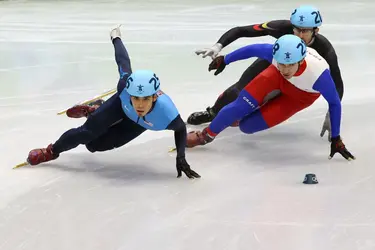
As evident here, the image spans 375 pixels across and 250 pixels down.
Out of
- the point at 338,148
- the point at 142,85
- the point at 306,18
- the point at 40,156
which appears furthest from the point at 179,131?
the point at 306,18

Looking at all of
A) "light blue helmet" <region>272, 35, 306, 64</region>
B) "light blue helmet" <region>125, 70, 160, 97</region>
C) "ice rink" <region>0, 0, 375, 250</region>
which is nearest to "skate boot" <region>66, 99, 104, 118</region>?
"ice rink" <region>0, 0, 375, 250</region>

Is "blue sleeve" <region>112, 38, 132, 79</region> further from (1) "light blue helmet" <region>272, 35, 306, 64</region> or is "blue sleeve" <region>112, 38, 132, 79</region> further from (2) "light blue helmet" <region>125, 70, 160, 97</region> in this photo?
(1) "light blue helmet" <region>272, 35, 306, 64</region>

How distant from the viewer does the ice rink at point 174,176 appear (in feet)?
9.30

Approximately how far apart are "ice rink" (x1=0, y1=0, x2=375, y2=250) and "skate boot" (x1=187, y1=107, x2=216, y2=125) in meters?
0.19

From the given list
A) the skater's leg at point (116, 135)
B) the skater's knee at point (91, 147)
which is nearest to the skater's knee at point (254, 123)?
the skater's leg at point (116, 135)

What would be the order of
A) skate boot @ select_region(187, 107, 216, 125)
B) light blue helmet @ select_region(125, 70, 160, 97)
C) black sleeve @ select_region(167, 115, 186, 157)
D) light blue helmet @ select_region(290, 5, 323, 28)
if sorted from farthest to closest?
skate boot @ select_region(187, 107, 216, 125)
light blue helmet @ select_region(290, 5, 323, 28)
black sleeve @ select_region(167, 115, 186, 157)
light blue helmet @ select_region(125, 70, 160, 97)

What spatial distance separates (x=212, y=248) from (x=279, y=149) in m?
1.49

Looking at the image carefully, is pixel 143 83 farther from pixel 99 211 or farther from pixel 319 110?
pixel 319 110

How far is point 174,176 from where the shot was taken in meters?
3.57

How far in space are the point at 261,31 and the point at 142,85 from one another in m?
1.28

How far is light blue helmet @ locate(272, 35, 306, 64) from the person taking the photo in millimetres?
3492

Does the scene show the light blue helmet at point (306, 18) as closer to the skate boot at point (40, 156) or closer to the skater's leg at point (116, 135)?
the skater's leg at point (116, 135)

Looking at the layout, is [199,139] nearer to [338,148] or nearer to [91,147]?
[91,147]

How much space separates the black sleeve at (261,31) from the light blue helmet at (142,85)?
1.01 metres
